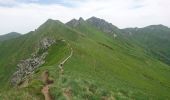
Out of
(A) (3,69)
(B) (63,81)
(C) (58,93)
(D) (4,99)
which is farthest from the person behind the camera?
(A) (3,69)

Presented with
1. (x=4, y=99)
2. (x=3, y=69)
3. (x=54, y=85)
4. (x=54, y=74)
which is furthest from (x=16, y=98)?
(x=3, y=69)

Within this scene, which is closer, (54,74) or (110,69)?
(54,74)

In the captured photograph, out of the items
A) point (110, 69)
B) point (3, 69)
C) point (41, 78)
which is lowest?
point (3, 69)

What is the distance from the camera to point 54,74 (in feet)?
226

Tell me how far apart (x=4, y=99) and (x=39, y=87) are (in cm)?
1267

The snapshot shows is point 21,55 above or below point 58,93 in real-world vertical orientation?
below

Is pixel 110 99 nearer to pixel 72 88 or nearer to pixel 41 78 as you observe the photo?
pixel 72 88

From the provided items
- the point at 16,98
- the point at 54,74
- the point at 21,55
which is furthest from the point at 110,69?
the point at 21,55

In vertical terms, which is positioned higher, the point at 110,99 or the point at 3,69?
the point at 110,99

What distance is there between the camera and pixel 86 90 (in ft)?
190

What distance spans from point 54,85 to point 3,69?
140738mm

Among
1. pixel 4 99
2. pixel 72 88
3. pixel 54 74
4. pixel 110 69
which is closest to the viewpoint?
pixel 4 99

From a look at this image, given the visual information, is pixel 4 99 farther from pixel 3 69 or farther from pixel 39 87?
pixel 3 69

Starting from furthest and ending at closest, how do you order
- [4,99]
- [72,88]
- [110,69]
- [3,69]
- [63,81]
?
[3,69] → [110,69] → [63,81] → [72,88] → [4,99]
